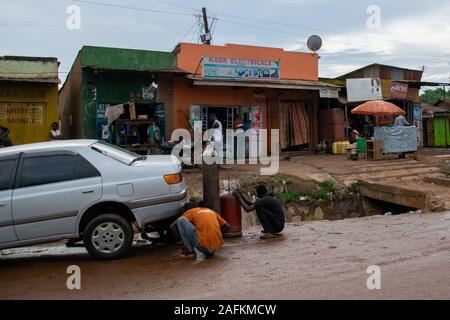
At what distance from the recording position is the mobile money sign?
1694cm

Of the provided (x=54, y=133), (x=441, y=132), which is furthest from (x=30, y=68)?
(x=441, y=132)

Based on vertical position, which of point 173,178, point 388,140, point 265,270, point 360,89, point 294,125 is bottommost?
point 265,270

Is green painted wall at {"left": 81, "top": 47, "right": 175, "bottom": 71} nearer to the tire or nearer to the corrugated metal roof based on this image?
the corrugated metal roof

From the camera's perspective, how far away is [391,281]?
208 inches

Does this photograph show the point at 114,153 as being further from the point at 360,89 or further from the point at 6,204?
the point at 360,89

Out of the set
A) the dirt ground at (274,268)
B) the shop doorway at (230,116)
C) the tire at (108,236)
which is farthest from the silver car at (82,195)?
the shop doorway at (230,116)

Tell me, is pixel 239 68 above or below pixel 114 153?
above

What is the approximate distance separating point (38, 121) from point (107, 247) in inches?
405

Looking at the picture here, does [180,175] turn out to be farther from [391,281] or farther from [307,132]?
[307,132]

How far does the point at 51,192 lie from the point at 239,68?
462 inches

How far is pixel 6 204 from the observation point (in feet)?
21.2

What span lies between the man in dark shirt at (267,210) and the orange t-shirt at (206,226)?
1.26m

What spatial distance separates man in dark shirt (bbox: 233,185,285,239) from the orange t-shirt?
126cm
